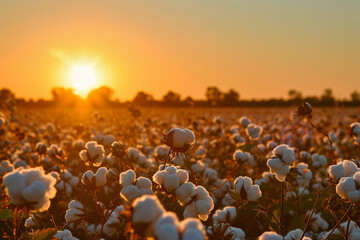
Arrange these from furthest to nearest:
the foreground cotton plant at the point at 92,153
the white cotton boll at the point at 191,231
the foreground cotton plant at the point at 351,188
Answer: the foreground cotton plant at the point at 92,153
the foreground cotton plant at the point at 351,188
the white cotton boll at the point at 191,231

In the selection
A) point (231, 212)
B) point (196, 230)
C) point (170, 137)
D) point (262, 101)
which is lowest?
point (231, 212)

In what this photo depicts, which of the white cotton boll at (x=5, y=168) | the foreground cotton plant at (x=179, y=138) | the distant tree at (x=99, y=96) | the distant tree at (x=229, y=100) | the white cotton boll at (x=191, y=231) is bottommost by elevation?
the white cotton boll at (x=5, y=168)

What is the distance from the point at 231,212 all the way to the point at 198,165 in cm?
209

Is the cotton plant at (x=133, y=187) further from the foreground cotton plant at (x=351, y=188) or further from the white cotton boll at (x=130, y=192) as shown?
the foreground cotton plant at (x=351, y=188)

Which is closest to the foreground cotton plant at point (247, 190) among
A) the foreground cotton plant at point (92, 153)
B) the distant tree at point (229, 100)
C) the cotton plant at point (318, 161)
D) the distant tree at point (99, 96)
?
the foreground cotton plant at point (92, 153)

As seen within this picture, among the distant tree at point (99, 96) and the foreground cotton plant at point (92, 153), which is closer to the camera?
the foreground cotton plant at point (92, 153)

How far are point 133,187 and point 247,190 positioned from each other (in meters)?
0.86

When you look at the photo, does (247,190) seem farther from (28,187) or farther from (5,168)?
(5,168)

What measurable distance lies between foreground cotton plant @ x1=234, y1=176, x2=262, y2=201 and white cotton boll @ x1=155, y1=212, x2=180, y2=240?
1.34m

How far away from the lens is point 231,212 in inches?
110

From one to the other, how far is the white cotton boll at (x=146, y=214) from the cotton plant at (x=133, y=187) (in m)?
0.57

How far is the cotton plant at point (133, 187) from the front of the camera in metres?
1.46

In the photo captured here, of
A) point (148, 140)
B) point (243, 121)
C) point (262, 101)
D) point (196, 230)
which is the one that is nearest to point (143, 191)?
point (196, 230)

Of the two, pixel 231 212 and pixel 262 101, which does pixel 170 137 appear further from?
pixel 262 101
